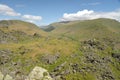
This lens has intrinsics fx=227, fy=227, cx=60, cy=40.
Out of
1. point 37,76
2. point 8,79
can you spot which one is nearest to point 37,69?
point 37,76

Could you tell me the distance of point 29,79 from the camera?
74.0 m

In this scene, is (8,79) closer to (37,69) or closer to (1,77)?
(1,77)

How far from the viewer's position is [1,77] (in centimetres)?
7650

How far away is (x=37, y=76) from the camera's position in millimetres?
74375

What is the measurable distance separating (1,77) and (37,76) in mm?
12537

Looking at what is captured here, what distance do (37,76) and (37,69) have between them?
2426mm

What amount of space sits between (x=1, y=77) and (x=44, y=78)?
14.7 m

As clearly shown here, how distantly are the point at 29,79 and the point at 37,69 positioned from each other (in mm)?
4204

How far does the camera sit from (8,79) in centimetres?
7644

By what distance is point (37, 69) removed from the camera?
2972 inches

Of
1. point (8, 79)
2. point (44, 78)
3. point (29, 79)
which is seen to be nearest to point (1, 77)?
point (8, 79)

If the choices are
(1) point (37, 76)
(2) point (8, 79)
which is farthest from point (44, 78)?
(2) point (8, 79)

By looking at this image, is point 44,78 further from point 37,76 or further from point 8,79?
point 8,79

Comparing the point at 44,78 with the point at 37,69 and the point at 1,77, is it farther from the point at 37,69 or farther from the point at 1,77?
the point at 1,77
